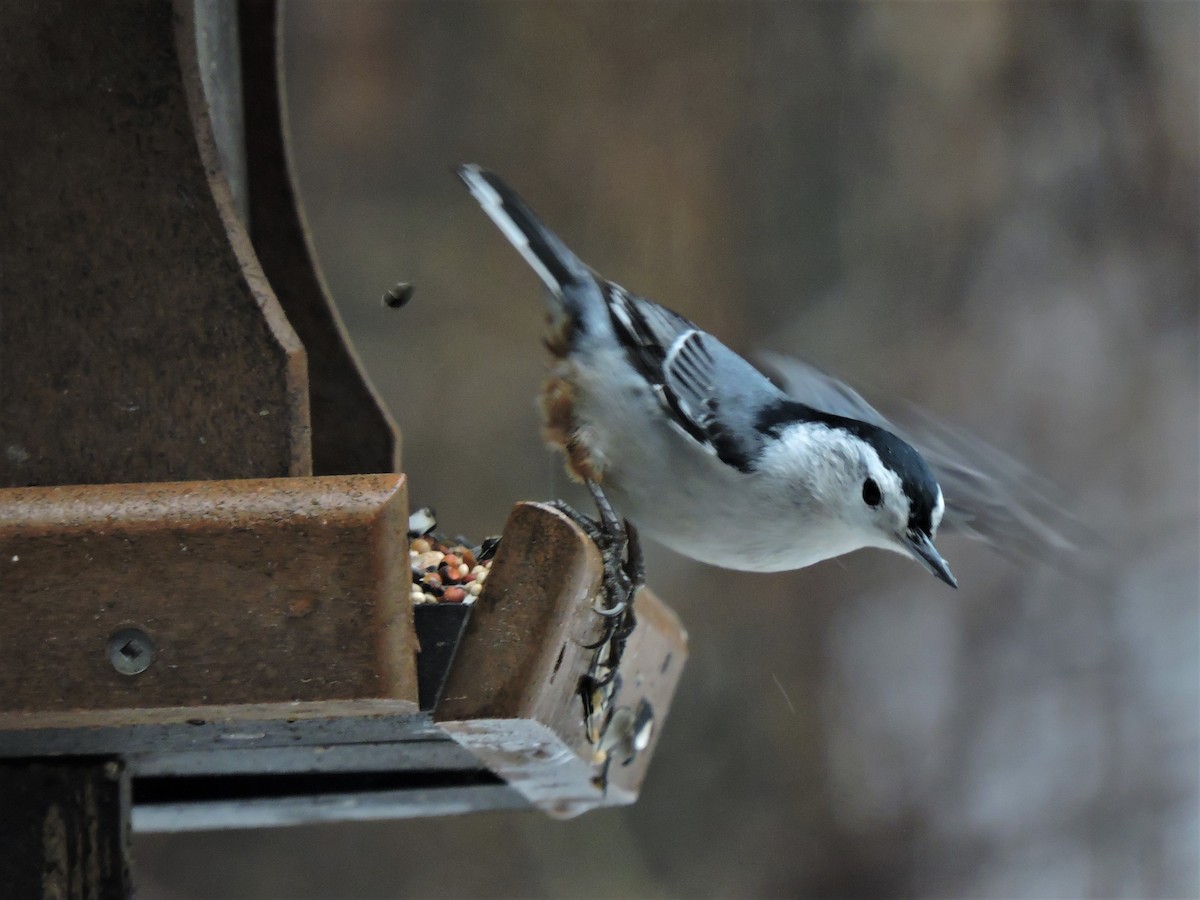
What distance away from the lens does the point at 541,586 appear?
4.27ft

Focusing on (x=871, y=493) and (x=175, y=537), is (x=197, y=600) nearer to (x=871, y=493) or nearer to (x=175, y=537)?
(x=175, y=537)

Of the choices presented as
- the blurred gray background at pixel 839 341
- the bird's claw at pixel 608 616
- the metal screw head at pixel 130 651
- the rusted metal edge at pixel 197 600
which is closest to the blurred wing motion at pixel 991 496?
the bird's claw at pixel 608 616

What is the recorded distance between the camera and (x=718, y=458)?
6.27 ft

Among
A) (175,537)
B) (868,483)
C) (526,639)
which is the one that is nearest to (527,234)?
(868,483)

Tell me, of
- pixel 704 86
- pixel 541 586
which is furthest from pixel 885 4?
pixel 541 586

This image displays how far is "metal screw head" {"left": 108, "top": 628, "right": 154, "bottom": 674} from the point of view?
3.74ft

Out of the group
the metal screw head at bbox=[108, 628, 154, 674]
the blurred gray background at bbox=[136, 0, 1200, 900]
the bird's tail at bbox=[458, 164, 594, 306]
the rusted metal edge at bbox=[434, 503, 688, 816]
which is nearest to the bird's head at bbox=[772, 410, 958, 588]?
the bird's tail at bbox=[458, 164, 594, 306]

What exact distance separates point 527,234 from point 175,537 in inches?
44.0

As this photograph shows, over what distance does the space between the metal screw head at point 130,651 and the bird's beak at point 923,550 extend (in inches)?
39.3

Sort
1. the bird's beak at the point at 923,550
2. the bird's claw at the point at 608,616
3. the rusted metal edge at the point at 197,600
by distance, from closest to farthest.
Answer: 1. the rusted metal edge at the point at 197,600
2. the bird's claw at the point at 608,616
3. the bird's beak at the point at 923,550

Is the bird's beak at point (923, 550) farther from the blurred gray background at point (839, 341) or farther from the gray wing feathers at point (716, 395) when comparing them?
the blurred gray background at point (839, 341)

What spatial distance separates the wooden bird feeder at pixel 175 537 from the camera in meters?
1.15

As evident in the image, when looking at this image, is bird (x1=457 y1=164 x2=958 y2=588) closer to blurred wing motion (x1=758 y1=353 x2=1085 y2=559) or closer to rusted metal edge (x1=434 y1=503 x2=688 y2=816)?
blurred wing motion (x1=758 y1=353 x2=1085 y2=559)

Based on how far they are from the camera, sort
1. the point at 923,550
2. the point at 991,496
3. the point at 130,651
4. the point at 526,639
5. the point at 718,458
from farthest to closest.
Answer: the point at 991,496
the point at 718,458
the point at 923,550
the point at 526,639
the point at 130,651
